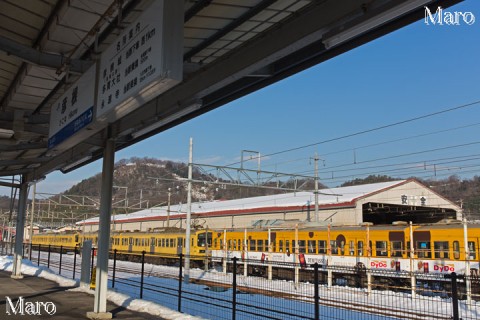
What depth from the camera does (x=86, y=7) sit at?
628 cm

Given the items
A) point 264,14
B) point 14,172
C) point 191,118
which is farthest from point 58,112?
Answer: point 14,172

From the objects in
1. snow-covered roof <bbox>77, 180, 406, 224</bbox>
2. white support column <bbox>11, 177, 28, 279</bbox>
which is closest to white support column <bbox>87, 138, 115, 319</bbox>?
white support column <bbox>11, 177, 28, 279</bbox>

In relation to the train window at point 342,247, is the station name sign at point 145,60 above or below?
above

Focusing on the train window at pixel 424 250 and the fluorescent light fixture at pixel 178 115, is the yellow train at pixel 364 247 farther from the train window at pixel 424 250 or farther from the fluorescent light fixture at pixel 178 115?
the fluorescent light fixture at pixel 178 115

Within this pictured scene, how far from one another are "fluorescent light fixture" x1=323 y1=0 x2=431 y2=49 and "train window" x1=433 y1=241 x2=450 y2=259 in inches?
655

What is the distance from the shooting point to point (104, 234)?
958cm

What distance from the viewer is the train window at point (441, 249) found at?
18719 millimetres

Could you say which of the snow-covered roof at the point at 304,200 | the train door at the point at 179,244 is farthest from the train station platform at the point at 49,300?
the snow-covered roof at the point at 304,200

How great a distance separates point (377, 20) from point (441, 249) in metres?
17.0

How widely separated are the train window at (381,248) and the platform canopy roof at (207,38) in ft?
47.3

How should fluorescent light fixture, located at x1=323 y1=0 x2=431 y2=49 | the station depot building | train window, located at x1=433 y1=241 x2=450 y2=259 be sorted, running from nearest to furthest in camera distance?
fluorescent light fixture, located at x1=323 y1=0 x2=431 y2=49 < train window, located at x1=433 y1=241 x2=450 y2=259 < the station depot building

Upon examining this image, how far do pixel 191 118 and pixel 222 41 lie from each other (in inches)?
55.3

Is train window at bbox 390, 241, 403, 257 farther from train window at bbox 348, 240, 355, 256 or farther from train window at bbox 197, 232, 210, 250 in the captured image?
train window at bbox 197, 232, 210, 250

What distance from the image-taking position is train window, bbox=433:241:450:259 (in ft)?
61.4
